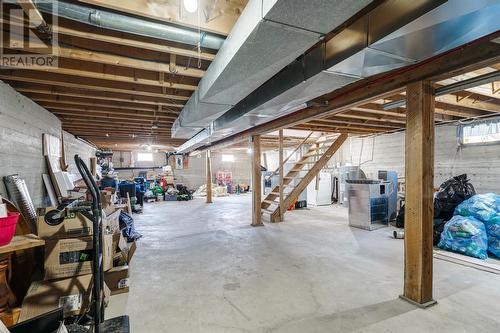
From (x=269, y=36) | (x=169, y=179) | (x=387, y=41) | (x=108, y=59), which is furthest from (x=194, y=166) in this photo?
(x=387, y=41)

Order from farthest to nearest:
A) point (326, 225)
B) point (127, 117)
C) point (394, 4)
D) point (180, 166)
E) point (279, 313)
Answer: point (180, 166) < point (326, 225) < point (127, 117) < point (279, 313) < point (394, 4)

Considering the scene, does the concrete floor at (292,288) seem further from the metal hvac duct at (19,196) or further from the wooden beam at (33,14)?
the wooden beam at (33,14)

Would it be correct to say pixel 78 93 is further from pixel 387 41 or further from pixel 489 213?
pixel 489 213

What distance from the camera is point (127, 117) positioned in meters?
4.41

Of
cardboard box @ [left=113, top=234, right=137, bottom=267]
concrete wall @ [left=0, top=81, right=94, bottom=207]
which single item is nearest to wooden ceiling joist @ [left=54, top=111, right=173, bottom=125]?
concrete wall @ [left=0, top=81, right=94, bottom=207]

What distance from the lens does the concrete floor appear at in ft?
6.16


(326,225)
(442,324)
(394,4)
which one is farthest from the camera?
(326,225)

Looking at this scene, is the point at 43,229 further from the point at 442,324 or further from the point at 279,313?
the point at 442,324

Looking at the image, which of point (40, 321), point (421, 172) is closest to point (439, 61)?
point (421, 172)

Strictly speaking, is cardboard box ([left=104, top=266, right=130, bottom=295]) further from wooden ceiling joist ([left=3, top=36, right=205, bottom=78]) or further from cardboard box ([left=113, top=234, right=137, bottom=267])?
wooden ceiling joist ([left=3, top=36, right=205, bottom=78])

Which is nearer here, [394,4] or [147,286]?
[394,4]

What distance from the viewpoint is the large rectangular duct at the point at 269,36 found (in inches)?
41.3

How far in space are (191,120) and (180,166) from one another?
9.35 m

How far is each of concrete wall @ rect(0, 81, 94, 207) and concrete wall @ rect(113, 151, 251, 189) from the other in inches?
312
